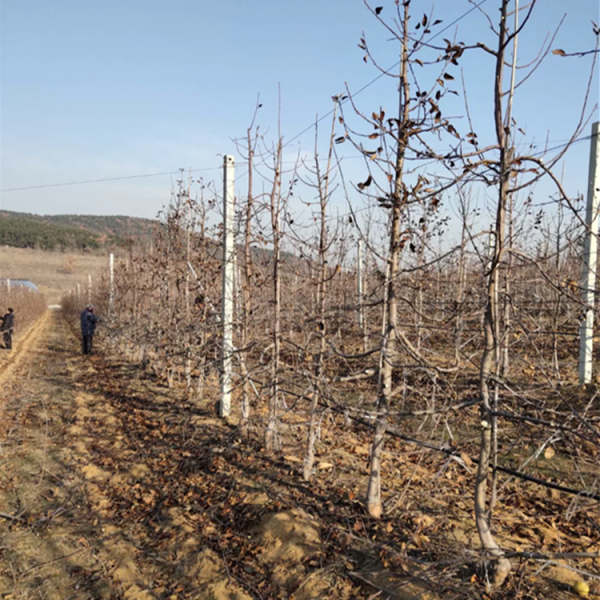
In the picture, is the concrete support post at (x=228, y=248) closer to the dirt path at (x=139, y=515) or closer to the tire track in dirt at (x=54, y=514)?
the dirt path at (x=139, y=515)

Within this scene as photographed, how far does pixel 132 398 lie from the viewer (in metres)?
9.96

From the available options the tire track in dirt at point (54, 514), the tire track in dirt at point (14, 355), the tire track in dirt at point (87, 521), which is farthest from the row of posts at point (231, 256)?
the tire track in dirt at point (14, 355)

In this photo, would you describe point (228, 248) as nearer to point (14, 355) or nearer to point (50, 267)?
point (14, 355)

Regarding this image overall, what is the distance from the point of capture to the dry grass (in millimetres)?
67312

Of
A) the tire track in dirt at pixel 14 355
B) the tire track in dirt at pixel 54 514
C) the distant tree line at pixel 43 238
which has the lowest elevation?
the tire track in dirt at pixel 14 355

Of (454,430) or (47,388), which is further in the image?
(47,388)

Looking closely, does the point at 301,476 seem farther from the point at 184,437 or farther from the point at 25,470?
the point at 25,470

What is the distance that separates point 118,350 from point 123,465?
1131 cm

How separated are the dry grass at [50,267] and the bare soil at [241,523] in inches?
2344

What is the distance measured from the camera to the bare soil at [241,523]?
144 inches

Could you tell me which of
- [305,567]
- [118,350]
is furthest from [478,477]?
[118,350]

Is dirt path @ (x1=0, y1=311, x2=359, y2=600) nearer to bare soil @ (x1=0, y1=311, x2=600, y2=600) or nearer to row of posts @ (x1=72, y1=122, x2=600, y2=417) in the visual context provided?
bare soil @ (x1=0, y1=311, x2=600, y2=600)

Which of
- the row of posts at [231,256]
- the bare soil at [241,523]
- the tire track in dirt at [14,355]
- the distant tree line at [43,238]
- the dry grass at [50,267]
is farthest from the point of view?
the distant tree line at [43,238]

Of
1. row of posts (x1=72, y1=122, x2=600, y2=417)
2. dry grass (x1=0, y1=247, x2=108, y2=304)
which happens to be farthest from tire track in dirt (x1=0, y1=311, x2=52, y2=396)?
dry grass (x1=0, y1=247, x2=108, y2=304)
